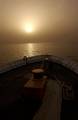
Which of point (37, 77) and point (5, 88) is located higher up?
point (37, 77)

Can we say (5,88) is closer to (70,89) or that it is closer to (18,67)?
(70,89)

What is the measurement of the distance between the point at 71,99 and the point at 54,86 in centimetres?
147

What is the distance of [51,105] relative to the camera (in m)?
5.90

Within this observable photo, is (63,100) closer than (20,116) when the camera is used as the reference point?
No

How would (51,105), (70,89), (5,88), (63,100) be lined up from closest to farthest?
(51,105) → (63,100) → (70,89) → (5,88)

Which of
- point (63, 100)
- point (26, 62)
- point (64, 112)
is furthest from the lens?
point (26, 62)

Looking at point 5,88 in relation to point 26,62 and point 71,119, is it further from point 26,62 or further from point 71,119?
point 26,62

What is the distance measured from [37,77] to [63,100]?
142 cm

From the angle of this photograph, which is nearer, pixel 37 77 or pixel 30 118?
pixel 30 118

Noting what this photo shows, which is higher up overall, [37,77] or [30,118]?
[37,77]

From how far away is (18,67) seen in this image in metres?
14.3

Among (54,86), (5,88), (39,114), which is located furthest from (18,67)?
(39,114)

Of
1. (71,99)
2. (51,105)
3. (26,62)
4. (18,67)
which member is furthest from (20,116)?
(26,62)

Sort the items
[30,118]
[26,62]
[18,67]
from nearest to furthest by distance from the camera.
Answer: [30,118], [18,67], [26,62]
